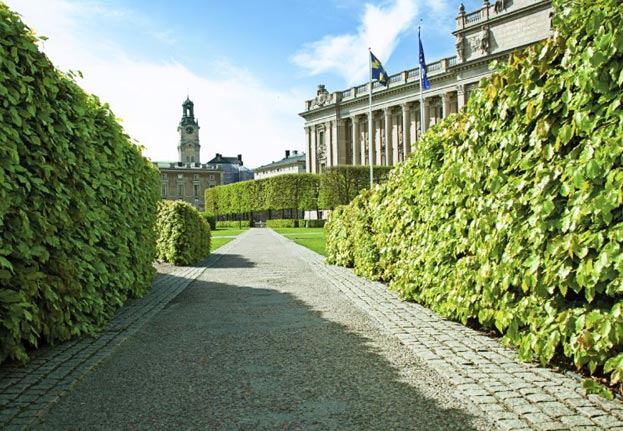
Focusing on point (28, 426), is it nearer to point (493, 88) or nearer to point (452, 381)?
point (452, 381)

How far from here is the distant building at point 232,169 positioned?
143 metres

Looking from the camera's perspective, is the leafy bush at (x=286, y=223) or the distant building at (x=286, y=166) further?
the distant building at (x=286, y=166)

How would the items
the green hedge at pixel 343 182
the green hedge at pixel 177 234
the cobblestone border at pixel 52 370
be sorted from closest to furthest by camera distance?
the cobblestone border at pixel 52 370, the green hedge at pixel 177 234, the green hedge at pixel 343 182

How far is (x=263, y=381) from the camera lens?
13.9ft

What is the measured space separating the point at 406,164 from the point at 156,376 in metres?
5.15

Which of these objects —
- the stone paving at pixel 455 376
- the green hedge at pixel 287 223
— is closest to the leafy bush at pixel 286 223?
the green hedge at pixel 287 223

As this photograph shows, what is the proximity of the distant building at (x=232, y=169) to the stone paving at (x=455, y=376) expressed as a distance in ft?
437

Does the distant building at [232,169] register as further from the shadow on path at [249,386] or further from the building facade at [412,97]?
the shadow on path at [249,386]

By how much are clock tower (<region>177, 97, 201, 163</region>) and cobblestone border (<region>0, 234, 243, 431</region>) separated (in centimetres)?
14167

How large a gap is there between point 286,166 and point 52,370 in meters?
114

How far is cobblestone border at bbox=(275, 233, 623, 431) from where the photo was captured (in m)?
3.27

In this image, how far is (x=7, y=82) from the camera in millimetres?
4656

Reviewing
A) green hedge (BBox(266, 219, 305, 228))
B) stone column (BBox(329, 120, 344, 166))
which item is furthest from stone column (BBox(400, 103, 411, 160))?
green hedge (BBox(266, 219, 305, 228))

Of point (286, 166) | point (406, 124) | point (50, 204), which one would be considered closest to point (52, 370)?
point (50, 204)
